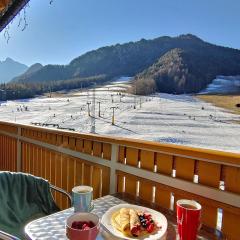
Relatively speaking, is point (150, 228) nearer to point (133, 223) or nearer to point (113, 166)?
point (133, 223)

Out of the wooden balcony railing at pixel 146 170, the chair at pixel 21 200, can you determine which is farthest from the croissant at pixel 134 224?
the chair at pixel 21 200

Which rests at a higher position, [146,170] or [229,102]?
[229,102]

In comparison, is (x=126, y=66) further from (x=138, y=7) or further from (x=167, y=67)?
(x=167, y=67)

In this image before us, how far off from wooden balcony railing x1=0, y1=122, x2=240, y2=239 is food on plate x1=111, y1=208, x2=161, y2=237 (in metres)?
0.39

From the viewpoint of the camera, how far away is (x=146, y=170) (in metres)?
1.65

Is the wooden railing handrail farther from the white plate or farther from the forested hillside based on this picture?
the forested hillside

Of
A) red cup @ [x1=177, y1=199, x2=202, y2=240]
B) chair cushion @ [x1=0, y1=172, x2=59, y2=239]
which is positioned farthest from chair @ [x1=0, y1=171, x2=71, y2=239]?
red cup @ [x1=177, y1=199, x2=202, y2=240]

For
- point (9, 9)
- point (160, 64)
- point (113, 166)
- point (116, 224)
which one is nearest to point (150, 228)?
point (116, 224)

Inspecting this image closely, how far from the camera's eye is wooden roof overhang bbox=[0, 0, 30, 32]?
256 cm

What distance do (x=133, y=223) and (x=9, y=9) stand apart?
258cm

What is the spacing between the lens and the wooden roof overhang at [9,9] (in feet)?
8.39

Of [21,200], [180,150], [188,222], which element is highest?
[180,150]

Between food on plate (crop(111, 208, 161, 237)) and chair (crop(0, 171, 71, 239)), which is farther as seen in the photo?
chair (crop(0, 171, 71, 239))

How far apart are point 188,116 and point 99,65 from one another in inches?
1826
